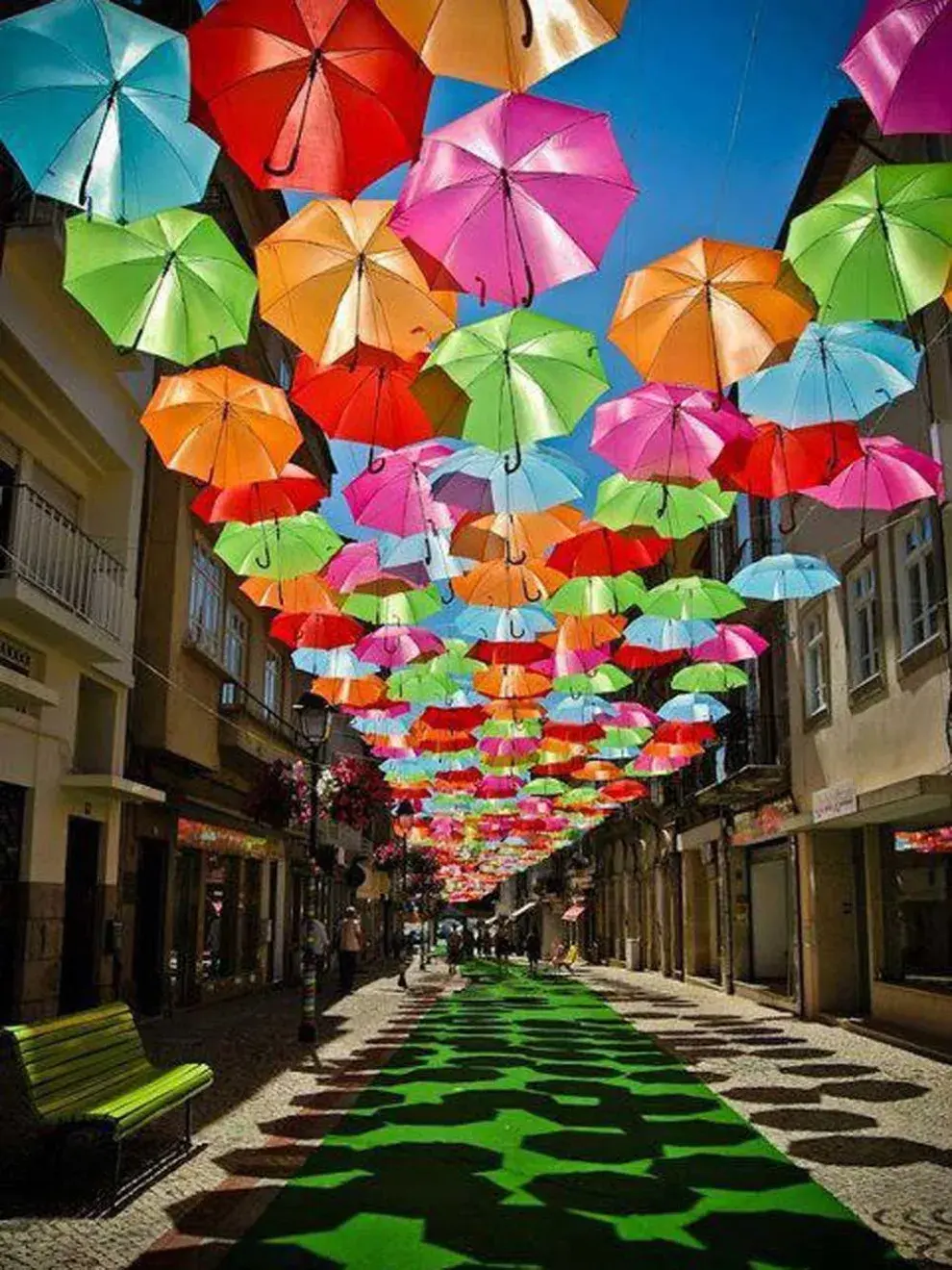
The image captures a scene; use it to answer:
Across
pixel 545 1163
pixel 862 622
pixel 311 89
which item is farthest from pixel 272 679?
pixel 311 89

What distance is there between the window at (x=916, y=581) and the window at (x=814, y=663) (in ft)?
13.5

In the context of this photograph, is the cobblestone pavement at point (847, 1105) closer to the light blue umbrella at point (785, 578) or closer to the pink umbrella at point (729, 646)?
the pink umbrella at point (729, 646)

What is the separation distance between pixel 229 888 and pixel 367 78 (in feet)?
70.6

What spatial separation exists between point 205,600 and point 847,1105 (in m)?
14.4

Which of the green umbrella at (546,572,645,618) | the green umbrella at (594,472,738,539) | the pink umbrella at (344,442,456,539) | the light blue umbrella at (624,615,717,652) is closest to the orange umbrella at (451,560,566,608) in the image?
the green umbrella at (546,572,645,618)

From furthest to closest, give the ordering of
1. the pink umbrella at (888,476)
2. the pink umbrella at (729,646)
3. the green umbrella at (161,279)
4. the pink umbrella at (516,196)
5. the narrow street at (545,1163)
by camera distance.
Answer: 1. the pink umbrella at (729,646)
2. the pink umbrella at (888,476)
3. the green umbrella at (161,279)
4. the narrow street at (545,1163)
5. the pink umbrella at (516,196)

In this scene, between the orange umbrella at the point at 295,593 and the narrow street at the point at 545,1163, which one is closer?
the narrow street at the point at 545,1163

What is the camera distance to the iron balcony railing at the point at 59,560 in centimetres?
1340

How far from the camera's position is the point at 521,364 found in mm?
7379

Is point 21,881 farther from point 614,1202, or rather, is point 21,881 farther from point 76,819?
point 614,1202

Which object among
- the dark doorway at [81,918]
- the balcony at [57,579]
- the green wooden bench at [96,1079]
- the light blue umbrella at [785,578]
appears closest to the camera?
the green wooden bench at [96,1079]

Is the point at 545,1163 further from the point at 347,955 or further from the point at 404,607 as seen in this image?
the point at 347,955

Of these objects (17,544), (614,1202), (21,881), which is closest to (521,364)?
(614,1202)

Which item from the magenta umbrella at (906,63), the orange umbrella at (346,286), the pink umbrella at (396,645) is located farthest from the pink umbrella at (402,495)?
the magenta umbrella at (906,63)
